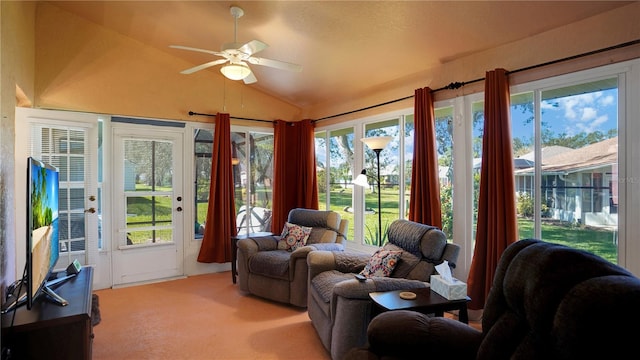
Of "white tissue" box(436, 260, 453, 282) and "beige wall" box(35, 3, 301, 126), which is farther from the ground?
"beige wall" box(35, 3, 301, 126)

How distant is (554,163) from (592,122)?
1.19 feet

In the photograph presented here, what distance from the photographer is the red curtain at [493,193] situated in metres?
2.60

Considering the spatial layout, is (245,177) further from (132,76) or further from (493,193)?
(493,193)

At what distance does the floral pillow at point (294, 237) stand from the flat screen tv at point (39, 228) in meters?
2.11

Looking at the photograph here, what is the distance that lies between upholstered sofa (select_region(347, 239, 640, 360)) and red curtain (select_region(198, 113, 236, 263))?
10.6 ft

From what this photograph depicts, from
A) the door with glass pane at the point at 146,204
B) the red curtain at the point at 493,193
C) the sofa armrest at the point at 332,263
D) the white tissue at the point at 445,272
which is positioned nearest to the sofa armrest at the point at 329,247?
the sofa armrest at the point at 332,263

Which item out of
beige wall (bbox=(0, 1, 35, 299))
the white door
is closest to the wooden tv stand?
beige wall (bbox=(0, 1, 35, 299))

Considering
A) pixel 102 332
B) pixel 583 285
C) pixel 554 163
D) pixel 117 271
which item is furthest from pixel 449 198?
pixel 117 271

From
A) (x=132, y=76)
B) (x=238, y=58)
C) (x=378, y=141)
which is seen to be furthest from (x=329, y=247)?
(x=132, y=76)

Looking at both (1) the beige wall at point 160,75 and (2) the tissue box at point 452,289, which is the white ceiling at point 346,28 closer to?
(1) the beige wall at point 160,75

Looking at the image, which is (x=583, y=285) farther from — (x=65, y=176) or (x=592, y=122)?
(x=65, y=176)

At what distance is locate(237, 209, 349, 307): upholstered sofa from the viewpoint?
322cm

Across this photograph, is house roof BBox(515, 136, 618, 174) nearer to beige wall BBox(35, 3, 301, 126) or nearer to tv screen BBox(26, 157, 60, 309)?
tv screen BBox(26, 157, 60, 309)

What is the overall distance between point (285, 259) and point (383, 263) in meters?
1.13
